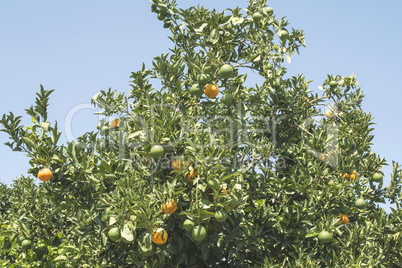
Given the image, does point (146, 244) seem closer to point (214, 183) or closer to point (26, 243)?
point (214, 183)

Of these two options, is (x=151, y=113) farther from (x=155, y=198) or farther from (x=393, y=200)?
(x=393, y=200)


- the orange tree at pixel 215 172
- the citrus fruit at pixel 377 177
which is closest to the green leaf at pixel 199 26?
the orange tree at pixel 215 172

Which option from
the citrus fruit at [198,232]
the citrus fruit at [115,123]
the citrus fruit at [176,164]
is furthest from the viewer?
the citrus fruit at [115,123]

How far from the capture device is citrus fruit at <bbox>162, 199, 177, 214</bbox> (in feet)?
11.4

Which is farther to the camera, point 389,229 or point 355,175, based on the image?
point 355,175

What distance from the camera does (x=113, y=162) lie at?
3797 millimetres

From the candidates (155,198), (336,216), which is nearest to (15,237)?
(155,198)

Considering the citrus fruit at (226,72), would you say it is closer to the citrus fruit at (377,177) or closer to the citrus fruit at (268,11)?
the citrus fruit at (268,11)

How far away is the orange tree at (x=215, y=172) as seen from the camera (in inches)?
142

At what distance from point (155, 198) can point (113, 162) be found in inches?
22.5

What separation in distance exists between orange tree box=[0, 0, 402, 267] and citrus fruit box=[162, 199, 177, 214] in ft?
0.07

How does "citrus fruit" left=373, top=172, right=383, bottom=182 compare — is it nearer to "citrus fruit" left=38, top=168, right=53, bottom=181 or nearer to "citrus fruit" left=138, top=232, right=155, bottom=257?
"citrus fruit" left=138, top=232, right=155, bottom=257

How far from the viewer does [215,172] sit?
3.57 m

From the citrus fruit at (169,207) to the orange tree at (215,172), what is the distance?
0.07ft
